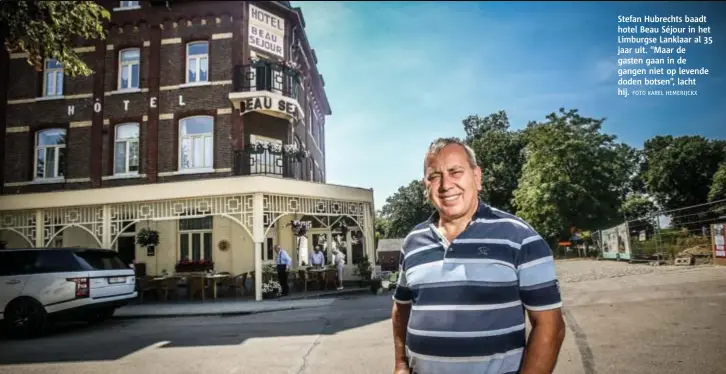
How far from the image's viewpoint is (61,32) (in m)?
9.07

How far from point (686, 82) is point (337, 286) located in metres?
13.0

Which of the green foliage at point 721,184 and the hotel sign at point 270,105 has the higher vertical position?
the hotel sign at point 270,105

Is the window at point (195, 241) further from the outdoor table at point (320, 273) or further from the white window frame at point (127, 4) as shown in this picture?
the white window frame at point (127, 4)

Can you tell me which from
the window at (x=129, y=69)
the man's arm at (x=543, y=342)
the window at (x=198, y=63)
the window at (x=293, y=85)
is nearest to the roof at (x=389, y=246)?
the window at (x=293, y=85)

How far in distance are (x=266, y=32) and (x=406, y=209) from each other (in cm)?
3931

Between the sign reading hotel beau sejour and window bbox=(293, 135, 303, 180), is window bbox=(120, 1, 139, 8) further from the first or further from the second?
window bbox=(293, 135, 303, 180)

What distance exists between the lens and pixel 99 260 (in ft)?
30.8

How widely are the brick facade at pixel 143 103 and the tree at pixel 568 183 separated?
93.5 feet

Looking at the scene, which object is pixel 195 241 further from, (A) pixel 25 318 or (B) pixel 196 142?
(A) pixel 25 318

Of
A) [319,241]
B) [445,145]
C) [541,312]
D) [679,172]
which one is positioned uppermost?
[679,172]

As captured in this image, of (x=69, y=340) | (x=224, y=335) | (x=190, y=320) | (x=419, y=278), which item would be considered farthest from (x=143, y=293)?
(x=419, y=278)

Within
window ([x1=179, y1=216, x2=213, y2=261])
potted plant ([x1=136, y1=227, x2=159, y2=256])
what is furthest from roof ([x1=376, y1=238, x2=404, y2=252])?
potted plant ([x1=136, y1=227, x2=159, y2=256])

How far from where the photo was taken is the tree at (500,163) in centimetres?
4341

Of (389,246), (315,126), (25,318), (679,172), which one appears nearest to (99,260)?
(25,318)
